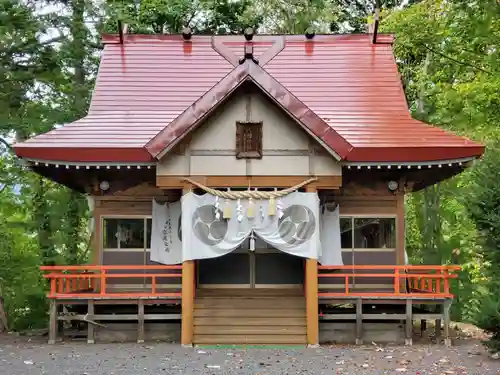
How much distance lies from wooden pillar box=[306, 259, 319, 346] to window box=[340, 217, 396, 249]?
6.06 feet

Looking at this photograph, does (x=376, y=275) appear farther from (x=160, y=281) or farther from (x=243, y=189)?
(x=160, y=281)

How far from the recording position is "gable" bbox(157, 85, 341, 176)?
12008 mm

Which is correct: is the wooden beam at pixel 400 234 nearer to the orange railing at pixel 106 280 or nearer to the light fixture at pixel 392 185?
the light fixture at pixel 392 185

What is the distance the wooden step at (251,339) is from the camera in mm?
11953

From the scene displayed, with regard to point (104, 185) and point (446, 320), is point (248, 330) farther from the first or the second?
point (104, 185)

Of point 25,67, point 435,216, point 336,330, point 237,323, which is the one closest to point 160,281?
point 237,323

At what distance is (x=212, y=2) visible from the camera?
23984mm

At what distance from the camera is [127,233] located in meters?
13.8

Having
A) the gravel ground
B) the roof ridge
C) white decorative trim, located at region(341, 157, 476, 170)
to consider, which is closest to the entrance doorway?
the gravel ground

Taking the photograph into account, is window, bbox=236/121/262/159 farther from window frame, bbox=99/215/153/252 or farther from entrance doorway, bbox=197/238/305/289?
window frame, bbox=99/215/153/252

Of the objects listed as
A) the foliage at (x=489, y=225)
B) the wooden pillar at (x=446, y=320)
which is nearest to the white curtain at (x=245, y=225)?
the wooden pillar at (x=446, y=320)

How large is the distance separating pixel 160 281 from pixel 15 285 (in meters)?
8.94

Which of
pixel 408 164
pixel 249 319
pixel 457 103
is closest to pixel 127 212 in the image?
pixel 249 319

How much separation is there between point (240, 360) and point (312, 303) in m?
2.29
